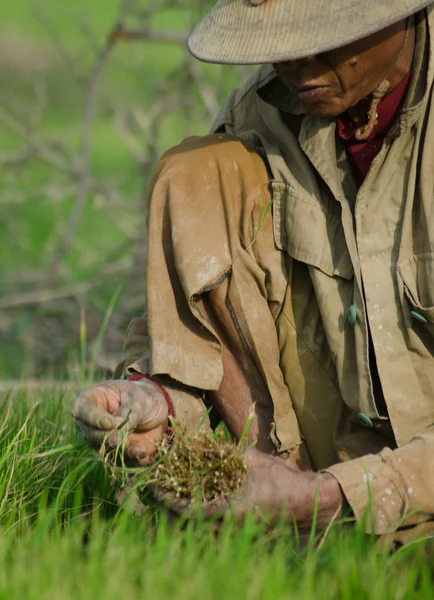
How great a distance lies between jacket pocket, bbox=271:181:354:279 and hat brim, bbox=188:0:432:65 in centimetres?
42

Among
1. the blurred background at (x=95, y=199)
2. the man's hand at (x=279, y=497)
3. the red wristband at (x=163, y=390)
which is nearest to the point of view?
the man's hand at (x=279, y=497)

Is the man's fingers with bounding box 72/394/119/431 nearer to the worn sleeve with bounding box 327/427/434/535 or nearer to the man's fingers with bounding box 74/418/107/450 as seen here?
the man's fingers with bounding box 74/418/107/450

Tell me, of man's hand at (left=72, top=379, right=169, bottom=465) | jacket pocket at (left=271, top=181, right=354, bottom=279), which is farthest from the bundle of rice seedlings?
jacket pocket at (left=271, top=181, right=354, bottom=279)

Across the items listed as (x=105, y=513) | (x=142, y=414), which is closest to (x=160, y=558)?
(x=142, y=414)

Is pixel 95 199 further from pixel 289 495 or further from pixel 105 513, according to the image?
pixel 289 495

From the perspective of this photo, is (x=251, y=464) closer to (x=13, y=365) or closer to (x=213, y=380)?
(x=213, y=380)

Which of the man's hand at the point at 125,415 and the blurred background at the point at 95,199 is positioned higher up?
the blurred background at the point at 95,199

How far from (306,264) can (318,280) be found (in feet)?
0.28

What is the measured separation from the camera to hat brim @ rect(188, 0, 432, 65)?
280cm

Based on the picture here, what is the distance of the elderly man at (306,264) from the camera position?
2.89 m

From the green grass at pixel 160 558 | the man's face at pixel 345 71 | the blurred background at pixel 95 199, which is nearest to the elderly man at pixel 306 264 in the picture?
the man's face at pixel 345 71

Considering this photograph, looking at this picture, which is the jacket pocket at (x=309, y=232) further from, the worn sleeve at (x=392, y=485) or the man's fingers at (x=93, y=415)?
the man's fingers at (x=93, y=415)

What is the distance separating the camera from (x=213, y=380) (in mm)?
3121

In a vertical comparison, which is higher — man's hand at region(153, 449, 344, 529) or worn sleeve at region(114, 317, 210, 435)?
worn sleeve at region(114, 317, 210, 435)
